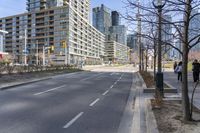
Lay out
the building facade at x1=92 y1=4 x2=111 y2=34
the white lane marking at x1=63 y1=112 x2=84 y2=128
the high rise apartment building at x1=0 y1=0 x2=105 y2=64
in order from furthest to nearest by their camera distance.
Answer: the high rise apartment building at x1=0 y1=0 x2=105 y2=64
the building facade at x1=92 y1=4 x2=111 y2=34
the white lane marking at x1=63 y1=112 x2=84 y2=128

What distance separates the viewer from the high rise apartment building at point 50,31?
459 feet

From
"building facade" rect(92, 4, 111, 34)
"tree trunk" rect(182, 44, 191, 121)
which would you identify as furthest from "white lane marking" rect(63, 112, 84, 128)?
"building facade" rect(92, 4, 111, 34)

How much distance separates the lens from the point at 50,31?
490 feet

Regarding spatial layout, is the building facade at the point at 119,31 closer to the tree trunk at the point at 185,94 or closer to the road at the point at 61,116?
the road at the point at 61,116

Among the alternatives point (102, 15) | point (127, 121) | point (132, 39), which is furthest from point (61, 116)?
point (102, 15)

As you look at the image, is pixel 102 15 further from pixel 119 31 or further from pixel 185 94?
pixel 185 94

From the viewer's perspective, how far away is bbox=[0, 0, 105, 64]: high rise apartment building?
139875mm

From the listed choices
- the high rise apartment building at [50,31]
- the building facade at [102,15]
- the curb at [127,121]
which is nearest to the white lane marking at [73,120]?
the curb at [127,121]

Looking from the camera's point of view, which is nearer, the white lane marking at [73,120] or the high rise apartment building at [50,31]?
the white lane marking at [73,120]

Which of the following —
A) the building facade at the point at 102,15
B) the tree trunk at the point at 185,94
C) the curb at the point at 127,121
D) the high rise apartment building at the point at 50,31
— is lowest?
the curb at the point at 127,121

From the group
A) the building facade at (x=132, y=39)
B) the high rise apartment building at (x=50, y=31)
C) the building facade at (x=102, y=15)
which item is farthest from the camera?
the high rise apartment building at (x=50, y=31)

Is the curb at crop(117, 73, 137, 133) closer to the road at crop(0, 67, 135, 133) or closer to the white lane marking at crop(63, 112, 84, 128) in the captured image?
the road at crop(0, 67, 135, 133)

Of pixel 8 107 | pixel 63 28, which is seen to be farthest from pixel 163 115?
pixel 63 28

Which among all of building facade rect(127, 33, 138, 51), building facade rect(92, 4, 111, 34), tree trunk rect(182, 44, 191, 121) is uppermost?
building facade rect(92, 4, 111, 34)
